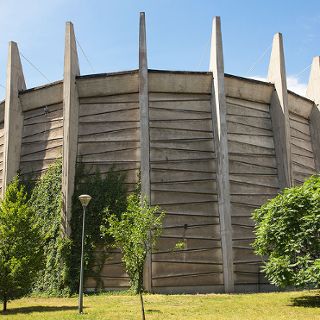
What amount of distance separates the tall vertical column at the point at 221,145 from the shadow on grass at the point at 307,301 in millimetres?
4740

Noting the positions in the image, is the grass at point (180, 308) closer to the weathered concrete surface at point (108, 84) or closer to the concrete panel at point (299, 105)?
the weathered concrete surface at point (108, 84)

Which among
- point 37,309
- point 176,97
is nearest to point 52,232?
point 37,309

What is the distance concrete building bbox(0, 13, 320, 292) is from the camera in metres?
21.0

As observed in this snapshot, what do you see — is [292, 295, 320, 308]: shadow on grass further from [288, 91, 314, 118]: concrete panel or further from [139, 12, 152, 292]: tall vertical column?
[288, 91, 314, 118]: concrete panel

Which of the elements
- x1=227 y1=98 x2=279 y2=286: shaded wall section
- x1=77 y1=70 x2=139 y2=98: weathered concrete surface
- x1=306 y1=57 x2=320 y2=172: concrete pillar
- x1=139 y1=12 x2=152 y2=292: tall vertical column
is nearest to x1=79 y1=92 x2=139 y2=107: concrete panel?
x1=77 y1=70 x2=139 y2=98: weathered concrete surface

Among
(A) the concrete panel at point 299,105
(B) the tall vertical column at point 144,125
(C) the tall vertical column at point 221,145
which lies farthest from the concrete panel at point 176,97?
(A) the concrete panel at point 299,105

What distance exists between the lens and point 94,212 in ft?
70.0

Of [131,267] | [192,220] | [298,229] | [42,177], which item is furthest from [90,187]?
[298,229]

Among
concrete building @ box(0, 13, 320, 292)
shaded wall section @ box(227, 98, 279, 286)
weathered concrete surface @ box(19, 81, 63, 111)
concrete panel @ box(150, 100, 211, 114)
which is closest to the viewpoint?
concrete building @ box(0, 13, 320, 292)

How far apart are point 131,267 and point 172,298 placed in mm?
Result: 5427

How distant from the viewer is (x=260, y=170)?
2375cm

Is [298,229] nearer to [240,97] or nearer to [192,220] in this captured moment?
[192,220]

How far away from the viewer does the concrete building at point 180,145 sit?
2100 cm

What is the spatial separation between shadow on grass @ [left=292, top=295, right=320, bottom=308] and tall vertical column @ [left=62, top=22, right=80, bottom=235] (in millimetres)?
11734
